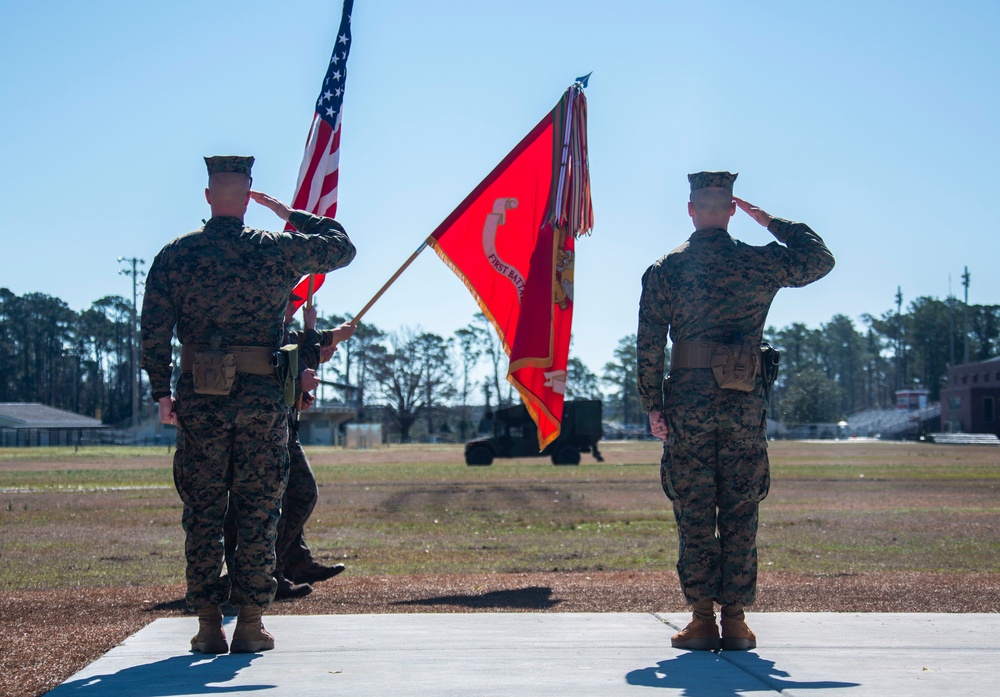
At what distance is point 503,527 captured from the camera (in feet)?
43.1

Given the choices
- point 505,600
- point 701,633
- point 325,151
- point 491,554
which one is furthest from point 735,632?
point 491,554

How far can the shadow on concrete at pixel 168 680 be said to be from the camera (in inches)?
139

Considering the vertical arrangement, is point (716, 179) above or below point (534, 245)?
below

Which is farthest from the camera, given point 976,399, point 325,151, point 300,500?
point 976,399

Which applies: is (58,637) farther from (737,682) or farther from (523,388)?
(523,388)

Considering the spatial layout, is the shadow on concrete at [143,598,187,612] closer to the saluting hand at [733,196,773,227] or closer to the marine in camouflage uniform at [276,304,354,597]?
the marine in camouflage uniform at [276,304,354,597]

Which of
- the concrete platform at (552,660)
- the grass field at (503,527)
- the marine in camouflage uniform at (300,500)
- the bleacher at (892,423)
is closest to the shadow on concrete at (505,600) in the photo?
the marine in camouflage uniform at (300,500)

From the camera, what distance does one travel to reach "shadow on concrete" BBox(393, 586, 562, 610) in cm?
642

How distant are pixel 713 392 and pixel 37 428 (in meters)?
49.1

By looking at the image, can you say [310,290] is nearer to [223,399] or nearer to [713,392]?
[223,399]

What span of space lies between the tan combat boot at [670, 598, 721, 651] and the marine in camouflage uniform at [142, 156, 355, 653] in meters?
1.67

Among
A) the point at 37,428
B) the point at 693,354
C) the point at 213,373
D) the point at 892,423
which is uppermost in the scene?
the point at 892,423

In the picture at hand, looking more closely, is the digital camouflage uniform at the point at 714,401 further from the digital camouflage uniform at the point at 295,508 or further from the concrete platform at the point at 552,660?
the digital camouflage uniform at the point at 295,508

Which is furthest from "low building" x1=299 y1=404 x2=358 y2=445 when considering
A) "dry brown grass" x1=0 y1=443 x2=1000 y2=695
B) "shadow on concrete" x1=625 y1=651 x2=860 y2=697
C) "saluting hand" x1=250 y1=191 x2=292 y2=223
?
"shadow on concrete" x1=625 y1=651 x2=860 y2=697
